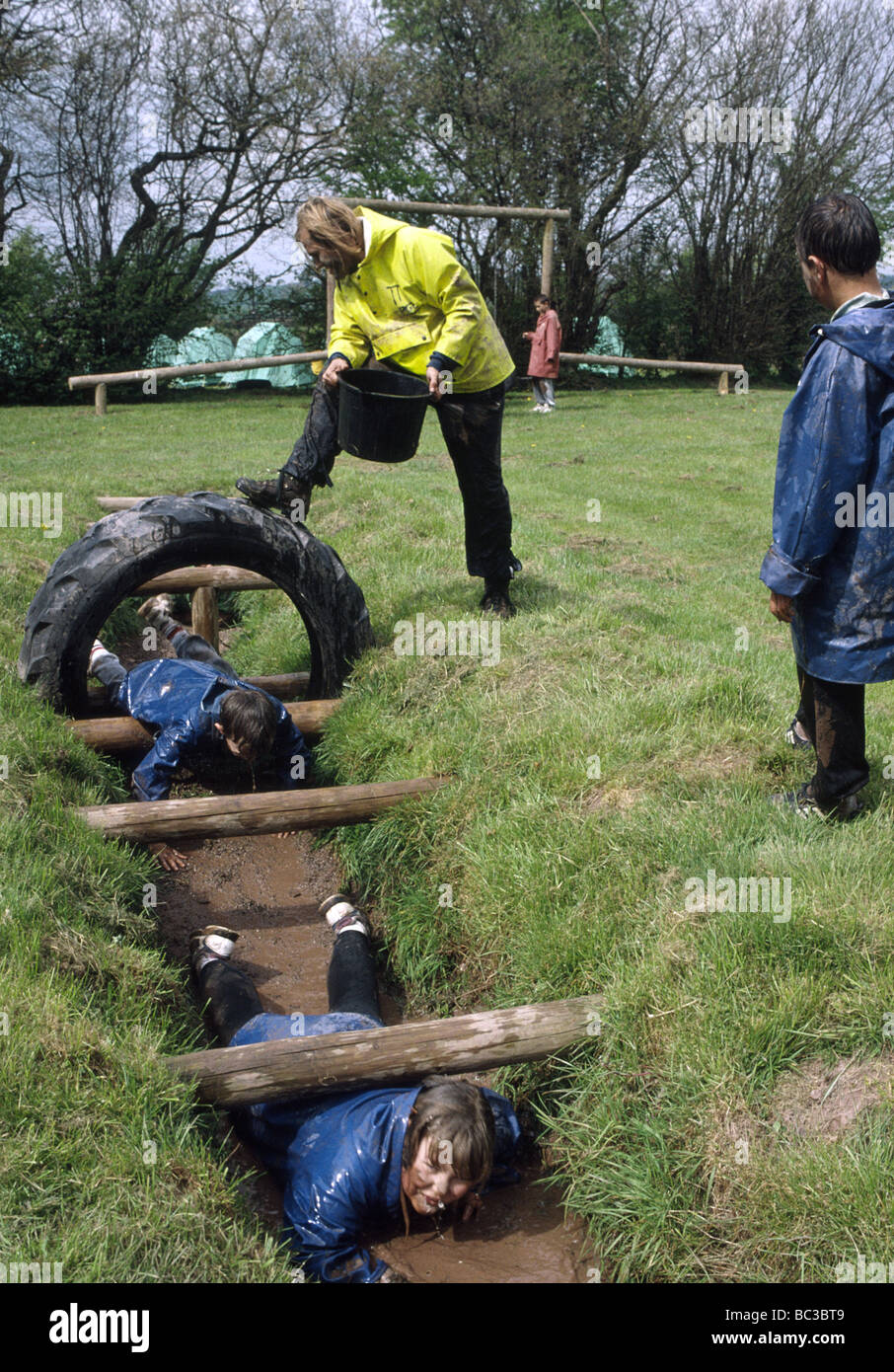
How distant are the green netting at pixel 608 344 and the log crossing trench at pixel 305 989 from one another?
19.8m

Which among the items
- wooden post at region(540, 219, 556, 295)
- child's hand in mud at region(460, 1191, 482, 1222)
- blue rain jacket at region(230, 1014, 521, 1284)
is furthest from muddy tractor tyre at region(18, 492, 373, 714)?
wooden post at region(540, 219, 556, 295)

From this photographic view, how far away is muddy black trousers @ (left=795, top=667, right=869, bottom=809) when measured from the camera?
12.8 feet

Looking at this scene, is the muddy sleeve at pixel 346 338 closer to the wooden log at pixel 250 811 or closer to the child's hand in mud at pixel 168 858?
the wooden log at pixel 250 811

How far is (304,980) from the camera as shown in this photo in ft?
16.2

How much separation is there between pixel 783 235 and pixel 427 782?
2370 centimetres

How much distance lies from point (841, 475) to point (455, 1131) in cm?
231

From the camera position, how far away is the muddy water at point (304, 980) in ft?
11.1

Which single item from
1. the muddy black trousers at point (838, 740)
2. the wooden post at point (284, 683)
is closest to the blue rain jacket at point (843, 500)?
the muddy black trousers at point (838, 740)

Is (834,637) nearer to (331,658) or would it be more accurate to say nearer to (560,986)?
(560,986)

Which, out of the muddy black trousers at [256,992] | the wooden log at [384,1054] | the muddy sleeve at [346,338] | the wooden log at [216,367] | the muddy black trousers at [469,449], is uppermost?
the wooden log at [216,367]

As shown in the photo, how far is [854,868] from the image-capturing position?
12.1 feet

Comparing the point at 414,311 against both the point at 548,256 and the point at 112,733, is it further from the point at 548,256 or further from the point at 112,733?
the point at 548,256

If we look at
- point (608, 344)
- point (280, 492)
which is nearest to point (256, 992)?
point (280, 492)
